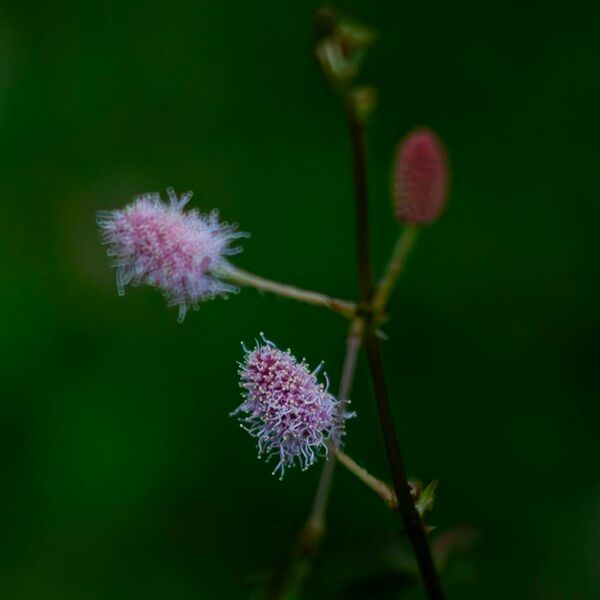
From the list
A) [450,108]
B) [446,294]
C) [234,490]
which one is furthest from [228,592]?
[450,108]

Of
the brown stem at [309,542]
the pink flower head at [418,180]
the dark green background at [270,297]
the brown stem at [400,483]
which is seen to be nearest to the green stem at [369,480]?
the brown stem at [400,483]

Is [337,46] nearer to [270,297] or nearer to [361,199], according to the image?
[361,199]

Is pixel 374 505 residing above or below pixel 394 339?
below

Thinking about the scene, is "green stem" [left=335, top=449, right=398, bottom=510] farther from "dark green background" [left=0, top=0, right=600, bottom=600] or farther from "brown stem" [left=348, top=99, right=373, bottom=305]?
"dark green background" [left=0, top=0, right=600, bottom=600]

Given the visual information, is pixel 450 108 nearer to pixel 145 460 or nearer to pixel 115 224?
pixel 145 460

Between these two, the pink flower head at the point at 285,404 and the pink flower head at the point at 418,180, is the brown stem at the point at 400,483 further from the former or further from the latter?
the pink flower head at the point at 418,180

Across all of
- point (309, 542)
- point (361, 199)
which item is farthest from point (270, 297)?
point (361, 199)
